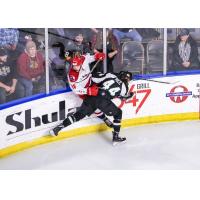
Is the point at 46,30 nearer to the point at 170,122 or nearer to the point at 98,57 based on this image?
the point at 98,57

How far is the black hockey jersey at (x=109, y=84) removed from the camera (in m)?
4.80

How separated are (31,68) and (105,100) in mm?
751

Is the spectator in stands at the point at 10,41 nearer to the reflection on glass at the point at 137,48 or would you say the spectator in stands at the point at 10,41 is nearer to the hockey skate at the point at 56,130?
the hockey skate at the point at 56,130

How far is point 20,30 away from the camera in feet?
15.0

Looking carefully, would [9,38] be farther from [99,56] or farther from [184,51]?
[184,51]

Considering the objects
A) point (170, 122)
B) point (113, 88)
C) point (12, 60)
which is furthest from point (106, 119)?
point (12, 60)

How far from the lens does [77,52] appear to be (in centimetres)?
473

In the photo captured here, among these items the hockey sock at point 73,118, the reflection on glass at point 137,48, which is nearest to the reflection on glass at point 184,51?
the reflection on glass at point 137,48

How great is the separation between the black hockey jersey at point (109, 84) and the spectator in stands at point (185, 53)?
736 mm

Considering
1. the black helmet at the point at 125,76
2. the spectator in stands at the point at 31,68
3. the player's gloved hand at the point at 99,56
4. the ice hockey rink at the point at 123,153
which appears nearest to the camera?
the ice hockey rink at the point at 123,153

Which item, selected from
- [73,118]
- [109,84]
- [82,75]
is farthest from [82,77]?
[73,118]

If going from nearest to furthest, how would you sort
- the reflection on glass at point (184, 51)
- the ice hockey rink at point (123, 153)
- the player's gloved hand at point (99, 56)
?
the ice hockey rink at point (123, 153)
the player's gloved hand at point (99, 56)
the reflection on glass at point (184, 51)

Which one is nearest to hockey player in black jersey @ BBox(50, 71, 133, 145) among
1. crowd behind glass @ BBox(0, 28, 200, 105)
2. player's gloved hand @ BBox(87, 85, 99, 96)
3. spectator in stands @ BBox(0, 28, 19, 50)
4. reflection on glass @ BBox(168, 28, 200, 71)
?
player's gloved hand @ BBox(87, 85, 99, 96)

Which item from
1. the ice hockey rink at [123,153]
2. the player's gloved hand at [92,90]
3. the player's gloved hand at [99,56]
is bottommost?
the ice hockey rink at [123,153]
